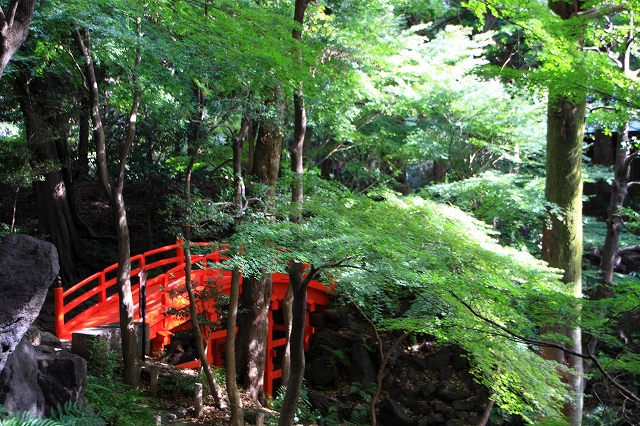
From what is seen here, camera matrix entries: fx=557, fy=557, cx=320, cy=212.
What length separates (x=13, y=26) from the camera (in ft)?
14.3

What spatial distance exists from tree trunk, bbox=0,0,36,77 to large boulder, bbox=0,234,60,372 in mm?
1406

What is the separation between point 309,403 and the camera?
11.6 m

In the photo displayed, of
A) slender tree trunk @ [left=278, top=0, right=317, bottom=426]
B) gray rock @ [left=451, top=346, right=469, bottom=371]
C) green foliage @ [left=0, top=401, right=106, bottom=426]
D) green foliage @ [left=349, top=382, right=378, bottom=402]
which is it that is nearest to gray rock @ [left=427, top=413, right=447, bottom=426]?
green foliage @ [left=349, top=382, right=378, bottom=402]

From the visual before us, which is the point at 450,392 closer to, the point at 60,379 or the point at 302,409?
the point at 302,409

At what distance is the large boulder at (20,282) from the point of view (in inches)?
168

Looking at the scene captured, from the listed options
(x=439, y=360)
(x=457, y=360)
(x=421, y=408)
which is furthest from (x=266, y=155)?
(x=457, y=360)

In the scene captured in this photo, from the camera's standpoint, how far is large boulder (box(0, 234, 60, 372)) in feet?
14.0

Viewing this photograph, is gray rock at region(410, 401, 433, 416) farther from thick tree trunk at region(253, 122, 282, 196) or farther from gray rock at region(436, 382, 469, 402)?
thick tree trunk at region(253, 122, 282, 196)

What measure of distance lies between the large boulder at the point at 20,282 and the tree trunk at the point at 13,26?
1406 millimetres

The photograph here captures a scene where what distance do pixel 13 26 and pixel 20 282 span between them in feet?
6.59

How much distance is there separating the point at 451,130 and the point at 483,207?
92.3 inches

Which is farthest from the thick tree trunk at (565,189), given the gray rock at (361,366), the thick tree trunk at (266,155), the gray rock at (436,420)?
the gray rock at (361,366)

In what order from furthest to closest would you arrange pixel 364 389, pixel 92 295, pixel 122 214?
pixel 364 389, pixel 92 295, pixel 122 214

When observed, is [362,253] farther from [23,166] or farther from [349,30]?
[23,166]
